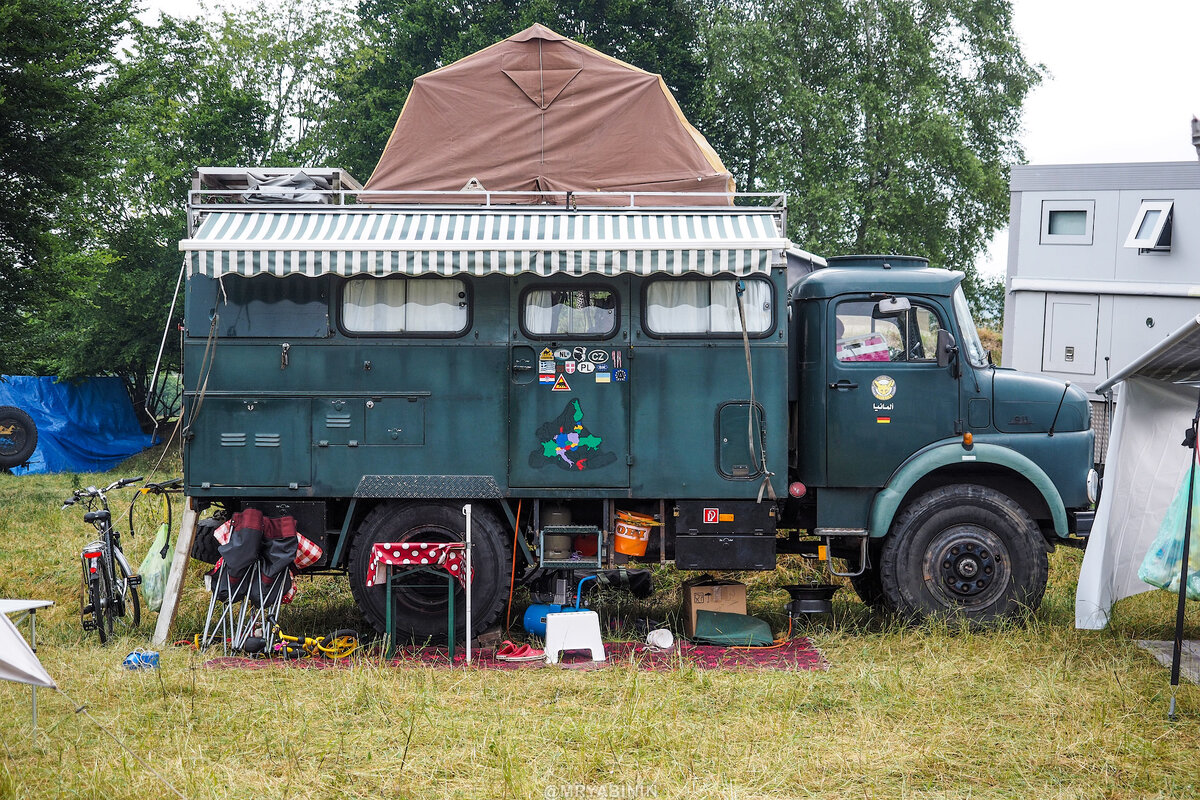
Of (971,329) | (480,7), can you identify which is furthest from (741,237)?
(480,7)

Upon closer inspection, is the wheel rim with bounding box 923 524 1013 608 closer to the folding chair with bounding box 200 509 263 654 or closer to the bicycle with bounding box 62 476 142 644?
the folding chair with bounding box 200 509 263 654

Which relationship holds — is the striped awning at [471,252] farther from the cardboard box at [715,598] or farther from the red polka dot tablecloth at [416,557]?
the cardboard box at [715,598]

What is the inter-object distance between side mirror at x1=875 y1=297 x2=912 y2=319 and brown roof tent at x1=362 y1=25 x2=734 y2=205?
5.74 ft

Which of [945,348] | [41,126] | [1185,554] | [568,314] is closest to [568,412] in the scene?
[568,314]

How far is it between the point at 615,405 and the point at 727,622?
77.1 inches

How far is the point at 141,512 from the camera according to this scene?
1390 cm

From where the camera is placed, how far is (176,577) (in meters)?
8.25

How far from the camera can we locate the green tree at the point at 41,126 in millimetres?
14000

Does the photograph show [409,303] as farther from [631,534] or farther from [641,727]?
[641,727]

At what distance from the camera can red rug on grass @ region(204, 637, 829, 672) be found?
7.69 meters

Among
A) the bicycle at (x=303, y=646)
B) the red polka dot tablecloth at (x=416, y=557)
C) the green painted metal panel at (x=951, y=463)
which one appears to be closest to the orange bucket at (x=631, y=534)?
the red polka dot tablecloth at (x=416, y=557)

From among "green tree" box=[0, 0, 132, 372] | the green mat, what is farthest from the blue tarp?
the green mat

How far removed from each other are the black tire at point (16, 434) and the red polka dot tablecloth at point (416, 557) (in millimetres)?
15536

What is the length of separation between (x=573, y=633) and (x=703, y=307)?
8.64 ft
